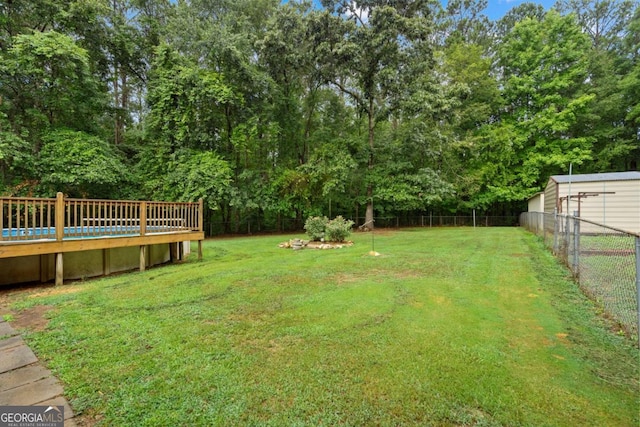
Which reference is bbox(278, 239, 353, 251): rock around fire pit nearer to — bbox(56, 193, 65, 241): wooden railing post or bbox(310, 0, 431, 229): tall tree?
bbox(310, 0, 431, 229): tall tree

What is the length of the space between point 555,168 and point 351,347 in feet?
82.7

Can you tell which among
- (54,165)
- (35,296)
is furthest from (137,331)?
(54,165)

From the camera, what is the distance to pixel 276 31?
15656mm

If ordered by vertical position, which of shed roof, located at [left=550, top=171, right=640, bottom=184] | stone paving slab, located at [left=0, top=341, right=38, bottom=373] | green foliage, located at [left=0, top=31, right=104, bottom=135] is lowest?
stone paving slab, located at [left=0, top=341, right=38, bottom=373]

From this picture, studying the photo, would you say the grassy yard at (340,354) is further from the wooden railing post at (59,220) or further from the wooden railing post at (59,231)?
the wooden railing post at (59,220)

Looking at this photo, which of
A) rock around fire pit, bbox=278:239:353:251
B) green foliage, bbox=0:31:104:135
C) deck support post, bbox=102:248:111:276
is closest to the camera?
deck support post, bbox=102:248:111:276

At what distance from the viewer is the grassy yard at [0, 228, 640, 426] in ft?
6.80

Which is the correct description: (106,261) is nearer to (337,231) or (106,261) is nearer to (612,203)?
(337,231)

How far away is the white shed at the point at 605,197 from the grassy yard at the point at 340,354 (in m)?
8.51

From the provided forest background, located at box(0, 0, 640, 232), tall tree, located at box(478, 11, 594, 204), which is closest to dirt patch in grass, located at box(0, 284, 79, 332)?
forest background, located at box(0, 0, 640, 232)

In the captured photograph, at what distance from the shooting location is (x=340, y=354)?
2820 millimetres

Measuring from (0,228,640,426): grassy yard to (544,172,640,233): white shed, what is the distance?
27.9 feet

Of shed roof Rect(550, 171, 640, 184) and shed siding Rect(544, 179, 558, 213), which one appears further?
shed siding Rect(544, 179, 558, 213)

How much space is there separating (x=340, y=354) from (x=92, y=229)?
6530 millimetres
